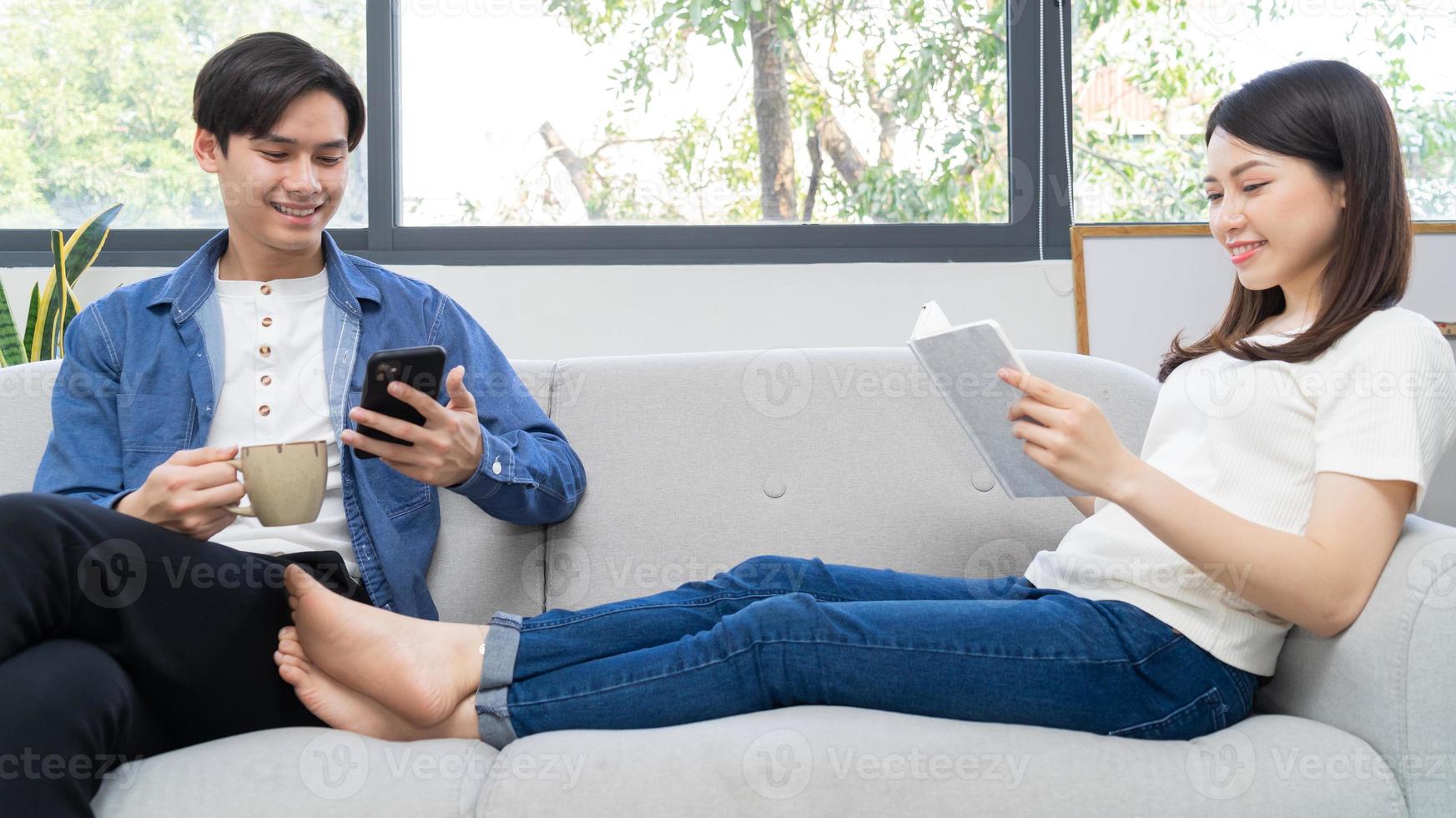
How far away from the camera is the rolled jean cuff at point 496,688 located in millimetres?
1283

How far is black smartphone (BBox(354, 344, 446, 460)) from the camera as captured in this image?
1257mm

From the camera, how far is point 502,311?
2547 mm

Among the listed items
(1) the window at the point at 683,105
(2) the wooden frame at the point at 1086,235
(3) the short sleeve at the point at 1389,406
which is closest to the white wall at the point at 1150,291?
(2) the wooden frame at the point at 1086,235

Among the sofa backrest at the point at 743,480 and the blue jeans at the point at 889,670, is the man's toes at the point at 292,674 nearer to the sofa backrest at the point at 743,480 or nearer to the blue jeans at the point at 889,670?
the blue jeans at the point at 889,670

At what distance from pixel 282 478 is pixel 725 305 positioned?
1431mm

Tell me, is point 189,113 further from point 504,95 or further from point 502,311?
point 502,311

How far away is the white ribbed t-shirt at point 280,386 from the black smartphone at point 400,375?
0.92 ft

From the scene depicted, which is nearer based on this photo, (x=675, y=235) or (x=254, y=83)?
(x=254, y=83)

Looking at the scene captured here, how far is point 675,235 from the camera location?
8.63 ft

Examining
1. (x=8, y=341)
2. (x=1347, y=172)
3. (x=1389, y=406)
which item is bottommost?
(x=1389, y=406)

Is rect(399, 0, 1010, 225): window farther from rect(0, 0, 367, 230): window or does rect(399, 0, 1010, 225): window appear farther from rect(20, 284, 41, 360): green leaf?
rect(20, 284, 41, 360): green leaf

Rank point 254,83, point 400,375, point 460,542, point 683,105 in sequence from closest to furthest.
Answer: point 400,375 → point 254,83 → point 460,542 → point 683,105

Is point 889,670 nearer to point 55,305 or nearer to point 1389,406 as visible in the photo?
point 1389,406

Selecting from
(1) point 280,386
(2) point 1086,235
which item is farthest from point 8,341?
(2) point 1086,235
